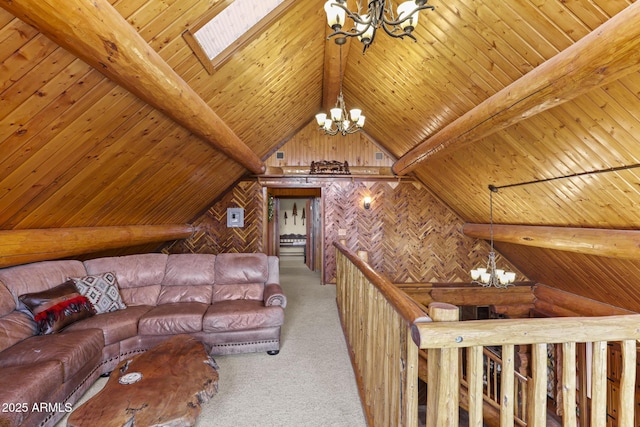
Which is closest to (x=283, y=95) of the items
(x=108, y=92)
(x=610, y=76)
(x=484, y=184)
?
(x=108, y=92)

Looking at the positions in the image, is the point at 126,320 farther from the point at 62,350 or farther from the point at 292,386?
the point at 292,386

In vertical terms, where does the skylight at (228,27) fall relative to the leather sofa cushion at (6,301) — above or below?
above

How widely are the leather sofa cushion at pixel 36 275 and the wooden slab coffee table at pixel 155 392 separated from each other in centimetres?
146

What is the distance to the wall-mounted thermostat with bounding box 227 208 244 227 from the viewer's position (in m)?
6.73

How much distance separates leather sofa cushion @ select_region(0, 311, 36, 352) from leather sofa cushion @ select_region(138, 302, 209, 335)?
85 cm

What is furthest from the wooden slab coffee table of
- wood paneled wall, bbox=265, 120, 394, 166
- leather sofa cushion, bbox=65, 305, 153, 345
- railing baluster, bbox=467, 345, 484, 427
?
wood paneled wall, bbox=265, 120, 394, 166

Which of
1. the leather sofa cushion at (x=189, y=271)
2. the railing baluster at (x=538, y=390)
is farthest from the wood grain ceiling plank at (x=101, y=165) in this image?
the railing baluster at (x=538, y=390)

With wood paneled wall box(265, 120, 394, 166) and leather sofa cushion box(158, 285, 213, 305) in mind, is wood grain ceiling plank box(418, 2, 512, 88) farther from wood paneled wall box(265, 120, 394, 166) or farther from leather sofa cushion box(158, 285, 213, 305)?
leather sofa cushion box(158, 285, 213, 305)

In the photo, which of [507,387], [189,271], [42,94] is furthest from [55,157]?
[507,387]

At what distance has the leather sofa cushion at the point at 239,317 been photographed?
3.20 m

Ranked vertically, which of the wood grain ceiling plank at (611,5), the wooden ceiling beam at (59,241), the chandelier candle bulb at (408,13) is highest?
the chandelier candle bulb at (408,13)

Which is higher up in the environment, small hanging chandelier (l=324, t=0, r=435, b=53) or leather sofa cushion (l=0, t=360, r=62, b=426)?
small hanging chandelier (l=324, t=0, r=435, b=53)

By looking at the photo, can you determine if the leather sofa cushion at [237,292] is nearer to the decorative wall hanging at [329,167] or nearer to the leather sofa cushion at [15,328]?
the leather sofa cushion at [15,328]

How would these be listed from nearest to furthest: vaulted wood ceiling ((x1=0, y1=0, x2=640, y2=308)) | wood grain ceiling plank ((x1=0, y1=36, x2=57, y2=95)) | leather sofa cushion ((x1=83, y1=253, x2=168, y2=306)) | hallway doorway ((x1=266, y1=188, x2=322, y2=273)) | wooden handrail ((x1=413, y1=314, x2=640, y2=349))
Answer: wooden handrail ((x1=413, y1=314, x2=640, y2=349))
wood grain ceiling plank ((x1=0, y1=36, x2=57, y2=95))
vaulted wood ceiling ((x1=0, y1=0, x2=640, y2=308))
leather sofa cushion ((x1=83, y1=253, x2=168, y2=306))
hallway doorway ((x1=266, y1=188, x2=322, y2=273))
